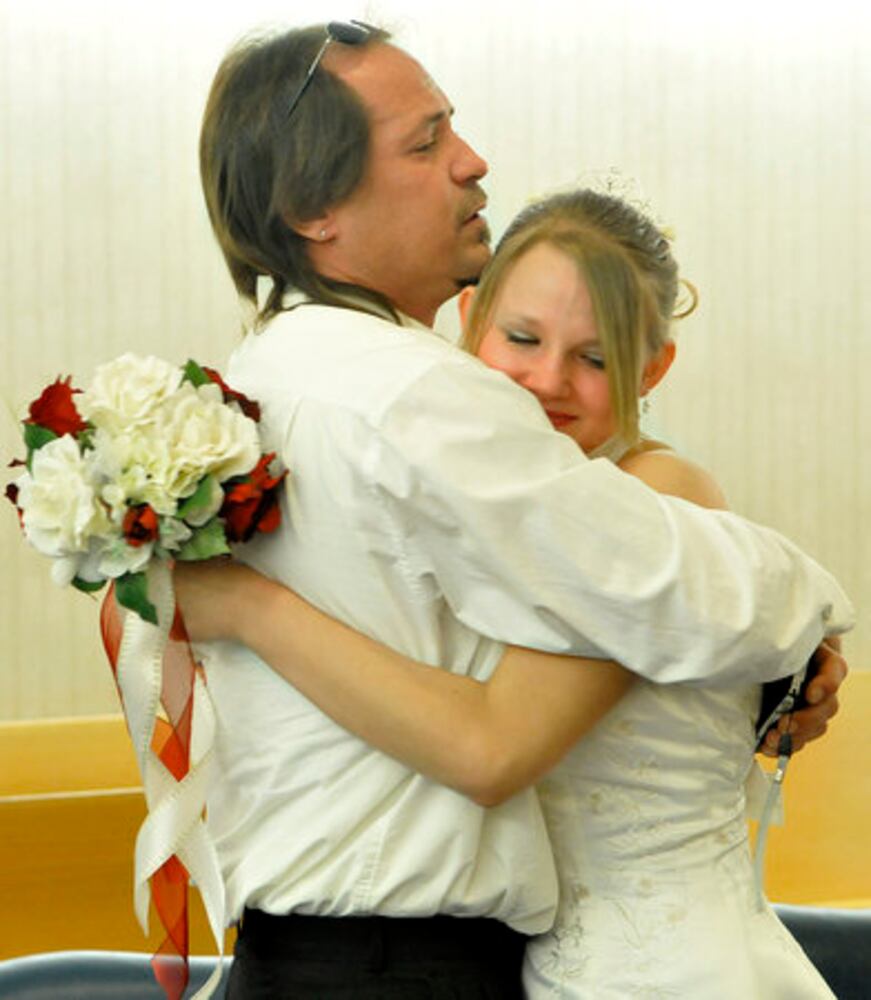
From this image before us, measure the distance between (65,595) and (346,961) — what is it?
2839 mm

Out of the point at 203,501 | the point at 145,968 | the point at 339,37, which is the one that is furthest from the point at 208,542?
the point at 145,968

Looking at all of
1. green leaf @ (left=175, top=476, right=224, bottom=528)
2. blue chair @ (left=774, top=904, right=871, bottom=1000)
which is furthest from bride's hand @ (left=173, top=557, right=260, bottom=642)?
blue chair @ (left=774, top=904, right=871, bottom=1000)

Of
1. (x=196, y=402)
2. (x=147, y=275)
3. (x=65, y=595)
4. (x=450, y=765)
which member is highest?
(x=196, y=402)

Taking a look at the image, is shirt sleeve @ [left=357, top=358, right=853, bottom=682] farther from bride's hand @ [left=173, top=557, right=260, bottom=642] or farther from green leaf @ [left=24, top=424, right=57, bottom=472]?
green leaf @ [left=24, top=424, right=57, bottom=472]

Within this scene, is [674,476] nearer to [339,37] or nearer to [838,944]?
[339,37]

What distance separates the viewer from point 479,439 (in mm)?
1735

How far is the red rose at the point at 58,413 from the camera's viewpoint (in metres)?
1.84

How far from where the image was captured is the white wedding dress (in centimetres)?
197

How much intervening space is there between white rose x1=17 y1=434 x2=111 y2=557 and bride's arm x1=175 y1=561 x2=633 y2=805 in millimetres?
194

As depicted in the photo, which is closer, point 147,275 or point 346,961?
point 346,961

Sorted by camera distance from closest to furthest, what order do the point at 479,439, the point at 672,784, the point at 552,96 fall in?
the point at 479,439 → the point at 672,784 → the point at 552,96

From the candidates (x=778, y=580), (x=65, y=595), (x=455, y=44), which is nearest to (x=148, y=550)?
(x=778, y=580)

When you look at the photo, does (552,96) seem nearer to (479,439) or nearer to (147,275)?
(147,275)

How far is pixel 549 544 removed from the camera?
1.73 meters
